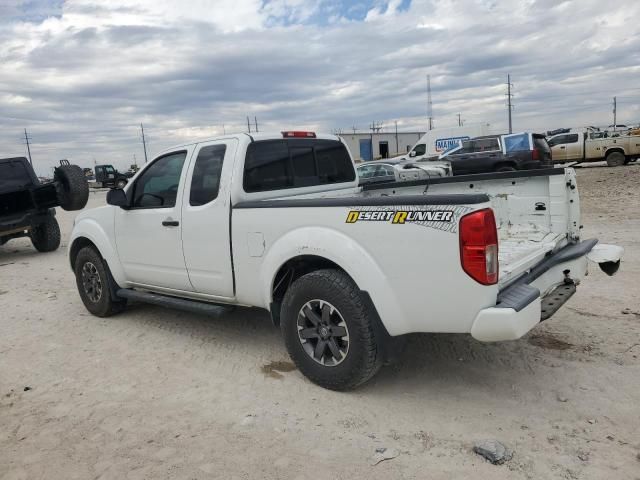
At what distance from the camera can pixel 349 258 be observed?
346 centimetres

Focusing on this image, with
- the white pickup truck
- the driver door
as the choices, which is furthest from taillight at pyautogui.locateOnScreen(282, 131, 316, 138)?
the driver door

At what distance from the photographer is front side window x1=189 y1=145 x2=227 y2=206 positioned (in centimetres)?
441

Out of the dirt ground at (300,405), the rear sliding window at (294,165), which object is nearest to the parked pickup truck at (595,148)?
the dirt ground at (300,405)

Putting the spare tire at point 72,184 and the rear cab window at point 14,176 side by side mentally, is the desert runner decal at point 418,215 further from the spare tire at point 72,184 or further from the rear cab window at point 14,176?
the rear cab window at point 14,176

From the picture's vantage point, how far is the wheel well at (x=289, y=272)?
385 cm

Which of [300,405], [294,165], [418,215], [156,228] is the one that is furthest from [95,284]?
[418,215]

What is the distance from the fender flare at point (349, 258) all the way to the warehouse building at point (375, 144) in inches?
2010

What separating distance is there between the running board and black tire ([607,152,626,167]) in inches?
880

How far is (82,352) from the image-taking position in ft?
16.1

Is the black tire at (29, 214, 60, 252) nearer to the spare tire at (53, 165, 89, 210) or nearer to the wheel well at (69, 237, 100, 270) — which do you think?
the spare tire at (53, 165, 89, 210)

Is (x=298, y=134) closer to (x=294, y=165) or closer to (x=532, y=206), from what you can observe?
(x=294, y=165)

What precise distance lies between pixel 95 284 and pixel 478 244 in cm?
453

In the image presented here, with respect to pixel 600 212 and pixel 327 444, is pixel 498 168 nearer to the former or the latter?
pixel 600 212

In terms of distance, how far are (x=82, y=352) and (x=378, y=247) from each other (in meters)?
3.18
